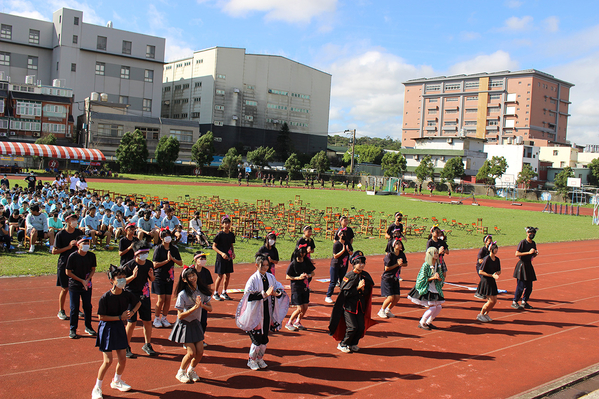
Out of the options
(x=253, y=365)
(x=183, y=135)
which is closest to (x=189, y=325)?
(x=253, y=365)

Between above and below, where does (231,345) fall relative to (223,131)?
below

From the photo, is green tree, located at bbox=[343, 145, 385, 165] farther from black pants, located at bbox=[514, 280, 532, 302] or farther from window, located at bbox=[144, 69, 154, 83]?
black pants, located at bbox=[514, 280, 532, 302]

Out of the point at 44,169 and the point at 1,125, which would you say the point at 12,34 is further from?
the point at 44,169

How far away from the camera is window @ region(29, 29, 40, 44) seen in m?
76.4

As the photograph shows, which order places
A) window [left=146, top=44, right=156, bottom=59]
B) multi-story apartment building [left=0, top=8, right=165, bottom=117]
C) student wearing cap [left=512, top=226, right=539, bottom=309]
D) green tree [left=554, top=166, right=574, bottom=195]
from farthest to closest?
window [left=146, top=44, right=156, bottom=59]
multi-story apartment building [left=0, top=8, right=165, bottom=117]
green tree [left=554, top=166, right=574, bottom=195]
student wearing cap [left=512, top=226, right=539, bottom=309]

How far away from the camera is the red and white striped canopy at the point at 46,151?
49.9 metres

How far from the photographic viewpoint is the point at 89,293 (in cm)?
803

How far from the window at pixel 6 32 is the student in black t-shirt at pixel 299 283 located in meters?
87.3

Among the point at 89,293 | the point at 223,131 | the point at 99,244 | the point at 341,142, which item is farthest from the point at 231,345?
the point at 341,142

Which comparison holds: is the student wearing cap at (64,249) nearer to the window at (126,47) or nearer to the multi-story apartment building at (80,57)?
the multi-story apartment building at (80,57)

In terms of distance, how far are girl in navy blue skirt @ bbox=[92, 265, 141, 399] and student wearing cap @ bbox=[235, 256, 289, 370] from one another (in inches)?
64.8

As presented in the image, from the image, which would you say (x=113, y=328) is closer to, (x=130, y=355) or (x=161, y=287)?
(x=130, y=355)

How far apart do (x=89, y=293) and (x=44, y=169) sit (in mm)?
53601

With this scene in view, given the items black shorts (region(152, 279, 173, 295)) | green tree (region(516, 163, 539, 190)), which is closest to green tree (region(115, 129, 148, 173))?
black shorts (region(152, 279, 173, 295))
